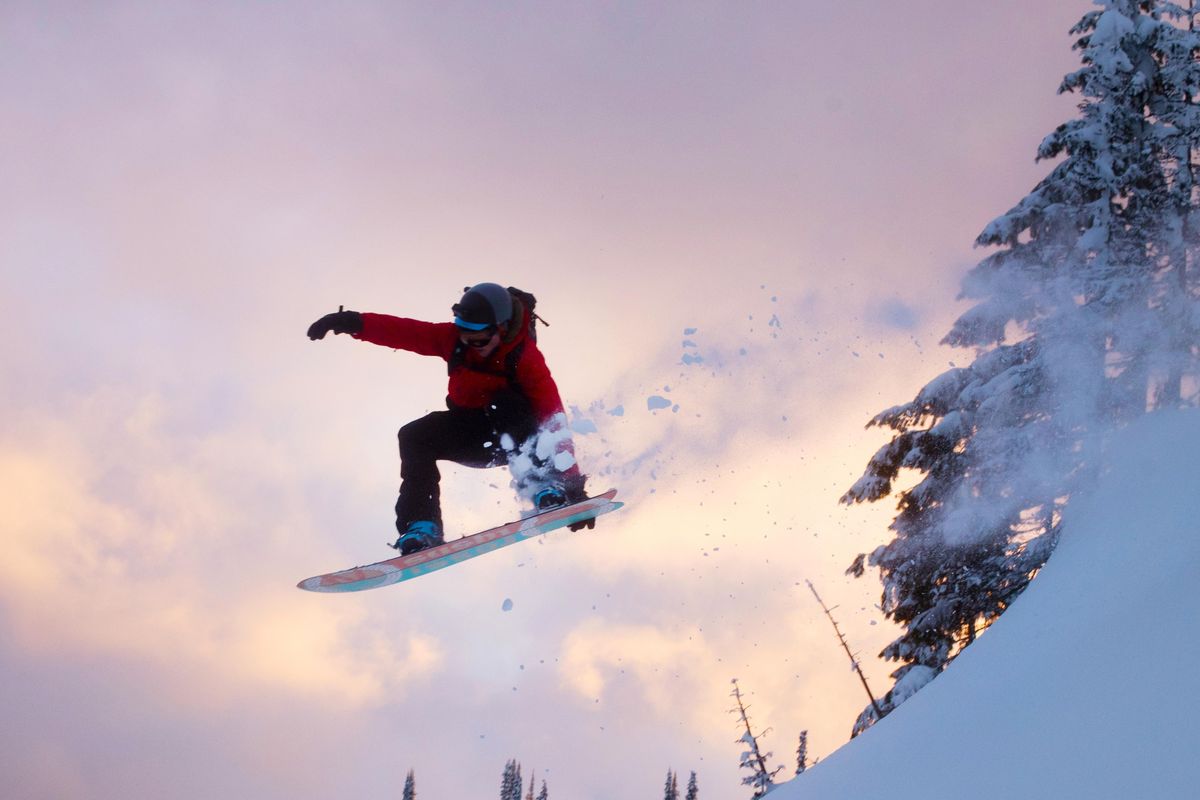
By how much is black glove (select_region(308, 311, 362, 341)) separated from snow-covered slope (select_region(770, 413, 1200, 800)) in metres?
5.00

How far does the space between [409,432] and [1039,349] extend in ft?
25.5

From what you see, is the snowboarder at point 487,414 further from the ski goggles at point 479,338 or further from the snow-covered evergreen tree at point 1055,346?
the snow-covered evergreen tree at point 1055,346

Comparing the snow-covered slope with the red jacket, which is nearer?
the snow-covered slope

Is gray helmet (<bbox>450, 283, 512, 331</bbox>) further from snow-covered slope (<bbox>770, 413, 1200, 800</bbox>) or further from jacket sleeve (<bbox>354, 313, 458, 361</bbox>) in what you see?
snow-covered slope (<bbox>770, 413, 1200, 800</bbox>)

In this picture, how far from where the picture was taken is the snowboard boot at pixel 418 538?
5738 mm

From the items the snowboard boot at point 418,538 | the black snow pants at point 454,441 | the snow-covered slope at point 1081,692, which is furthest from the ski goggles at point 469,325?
the snow-covered slope at point 1081,692

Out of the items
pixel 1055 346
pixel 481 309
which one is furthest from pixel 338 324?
pixel 1055 346

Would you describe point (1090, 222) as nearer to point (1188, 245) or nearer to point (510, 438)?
point (1188, 245)

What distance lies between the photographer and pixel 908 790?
10.8ft

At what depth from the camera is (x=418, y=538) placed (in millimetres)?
5762

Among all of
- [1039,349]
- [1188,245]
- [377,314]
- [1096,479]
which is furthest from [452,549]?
[1188,245]

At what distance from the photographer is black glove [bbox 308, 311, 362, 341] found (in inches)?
248

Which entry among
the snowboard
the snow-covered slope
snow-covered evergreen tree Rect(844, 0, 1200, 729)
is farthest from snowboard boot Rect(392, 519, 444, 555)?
snow-covered evergreen tree Rect(844, 0, 1200, 729)

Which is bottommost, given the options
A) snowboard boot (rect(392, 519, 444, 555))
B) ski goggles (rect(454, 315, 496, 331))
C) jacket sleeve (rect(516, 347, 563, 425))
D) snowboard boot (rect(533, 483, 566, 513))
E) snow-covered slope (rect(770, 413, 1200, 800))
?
snow-covered slope (rect(770, 413, 1200, 800))
